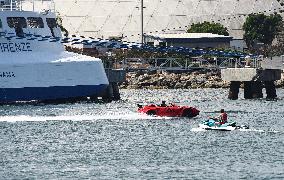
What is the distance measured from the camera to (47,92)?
429ft

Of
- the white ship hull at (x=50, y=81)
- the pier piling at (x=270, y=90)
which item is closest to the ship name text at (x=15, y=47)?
the white ship hull at (x=50, y=81)

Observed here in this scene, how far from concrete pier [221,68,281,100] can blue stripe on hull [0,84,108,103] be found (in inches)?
649

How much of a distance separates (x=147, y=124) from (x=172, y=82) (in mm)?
83549

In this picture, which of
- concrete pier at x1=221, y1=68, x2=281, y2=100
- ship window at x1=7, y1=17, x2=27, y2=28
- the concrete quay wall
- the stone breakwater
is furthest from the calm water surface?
the stone breakwater

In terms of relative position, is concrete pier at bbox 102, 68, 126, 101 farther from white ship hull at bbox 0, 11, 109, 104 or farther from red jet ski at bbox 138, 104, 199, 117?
red jet ski at bbox 138, 104, 199, 117

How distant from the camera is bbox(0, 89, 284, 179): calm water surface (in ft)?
251

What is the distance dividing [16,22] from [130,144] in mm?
46245

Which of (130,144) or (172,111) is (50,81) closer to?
(172,111)

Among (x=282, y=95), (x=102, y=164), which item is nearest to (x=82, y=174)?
(x=102, y=164)

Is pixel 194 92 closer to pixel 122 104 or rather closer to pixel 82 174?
pixel 122 104

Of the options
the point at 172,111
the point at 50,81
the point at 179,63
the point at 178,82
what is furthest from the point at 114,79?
the point at 178,82

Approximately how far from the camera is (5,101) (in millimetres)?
129000

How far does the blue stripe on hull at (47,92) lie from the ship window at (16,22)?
29.2ft

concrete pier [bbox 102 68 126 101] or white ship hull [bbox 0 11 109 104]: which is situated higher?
white ship hull [bbox 0 11 109 104]
